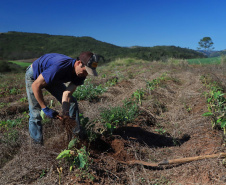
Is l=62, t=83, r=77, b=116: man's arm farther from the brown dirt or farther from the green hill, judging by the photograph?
the green hill

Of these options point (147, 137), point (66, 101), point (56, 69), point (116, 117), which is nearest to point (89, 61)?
point (56, 69)

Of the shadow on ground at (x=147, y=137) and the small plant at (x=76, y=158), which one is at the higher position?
the small plant at (x=76, y=158)

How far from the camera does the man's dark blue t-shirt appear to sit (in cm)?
249

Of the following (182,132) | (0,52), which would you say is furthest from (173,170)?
(0,52)

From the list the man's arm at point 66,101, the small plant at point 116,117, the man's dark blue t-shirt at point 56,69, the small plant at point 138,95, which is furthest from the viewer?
the small plant at point 138,95

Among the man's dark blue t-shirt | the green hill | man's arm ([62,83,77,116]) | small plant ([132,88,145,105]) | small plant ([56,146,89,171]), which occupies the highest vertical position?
the green hill

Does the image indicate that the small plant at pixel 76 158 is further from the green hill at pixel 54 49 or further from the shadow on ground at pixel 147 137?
the green hill at pixel 54 49

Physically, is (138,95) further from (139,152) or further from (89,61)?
(89,61)

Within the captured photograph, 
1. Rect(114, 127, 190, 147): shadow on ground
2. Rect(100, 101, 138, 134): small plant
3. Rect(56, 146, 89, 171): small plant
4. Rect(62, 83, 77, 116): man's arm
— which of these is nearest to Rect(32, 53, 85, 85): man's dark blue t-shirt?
Rect(62, 83, 77, 116): man's arm

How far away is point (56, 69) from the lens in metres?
2.52

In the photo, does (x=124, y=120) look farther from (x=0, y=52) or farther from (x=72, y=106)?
(x=0, y=52)

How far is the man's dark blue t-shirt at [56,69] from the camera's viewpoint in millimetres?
2488

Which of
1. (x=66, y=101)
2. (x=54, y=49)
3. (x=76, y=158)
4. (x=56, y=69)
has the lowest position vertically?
(x=76, y=158)

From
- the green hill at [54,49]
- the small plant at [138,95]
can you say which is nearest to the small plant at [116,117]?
the small plant at [138,95]
